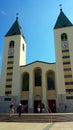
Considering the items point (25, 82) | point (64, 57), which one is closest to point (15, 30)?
point (25, 82)

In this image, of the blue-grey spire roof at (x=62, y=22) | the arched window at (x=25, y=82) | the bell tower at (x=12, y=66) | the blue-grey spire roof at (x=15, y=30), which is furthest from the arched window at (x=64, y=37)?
the arched window at (x=25, y=82)

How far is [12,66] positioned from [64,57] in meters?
10.4

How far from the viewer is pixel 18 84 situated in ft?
102

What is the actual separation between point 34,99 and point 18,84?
4.13 meters

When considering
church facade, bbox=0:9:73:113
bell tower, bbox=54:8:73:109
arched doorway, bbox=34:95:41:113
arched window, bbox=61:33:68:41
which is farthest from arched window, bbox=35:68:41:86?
arched window, bbox=61:33:68:41

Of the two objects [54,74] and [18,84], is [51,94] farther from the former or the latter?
[18,84]

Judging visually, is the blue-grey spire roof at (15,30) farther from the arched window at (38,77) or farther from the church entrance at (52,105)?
the church entrance at (52,105)

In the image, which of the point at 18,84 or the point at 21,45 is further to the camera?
the point at 21,45

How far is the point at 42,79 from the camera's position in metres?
30.7

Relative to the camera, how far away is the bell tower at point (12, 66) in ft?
101

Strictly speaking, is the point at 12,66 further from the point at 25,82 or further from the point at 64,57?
the point at 64,57

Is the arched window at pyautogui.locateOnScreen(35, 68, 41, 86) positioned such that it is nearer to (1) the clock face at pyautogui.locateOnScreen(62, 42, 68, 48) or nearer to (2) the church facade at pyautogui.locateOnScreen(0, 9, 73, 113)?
(2) the church facade at pyautogui.locateOnScreen(0, 9, 73, 113)

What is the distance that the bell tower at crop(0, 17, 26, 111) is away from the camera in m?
30.8

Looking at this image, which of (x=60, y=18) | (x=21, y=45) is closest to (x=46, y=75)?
(x=21, y=45)
